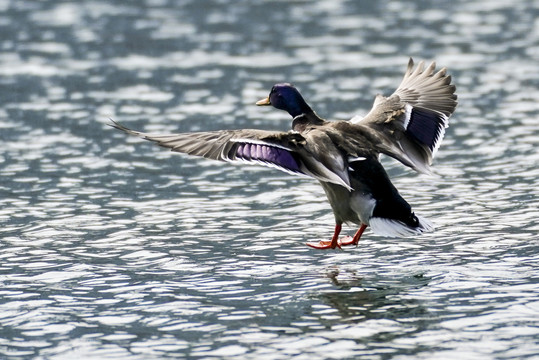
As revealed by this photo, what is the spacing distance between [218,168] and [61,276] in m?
4.23

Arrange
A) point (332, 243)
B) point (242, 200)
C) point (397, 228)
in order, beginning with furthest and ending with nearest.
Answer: point (242, 200)
point (332, 243)
point (397, 228)

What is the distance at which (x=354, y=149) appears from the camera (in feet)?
31.5

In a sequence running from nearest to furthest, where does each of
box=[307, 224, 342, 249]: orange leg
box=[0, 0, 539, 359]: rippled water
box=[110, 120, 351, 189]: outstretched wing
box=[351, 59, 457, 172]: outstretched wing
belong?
Answer: 1. box=[0, 0, 539, 359]: rippled water
2. box=[110, 120, 351, 189]: outstretched wing
3. box=[307, 224, 342, 249]: orange leg
4. box=[351, 59, 457, 172]: outstretched wing

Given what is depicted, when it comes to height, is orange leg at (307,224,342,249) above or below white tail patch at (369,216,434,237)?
below

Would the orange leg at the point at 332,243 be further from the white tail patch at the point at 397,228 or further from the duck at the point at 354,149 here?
the white tail patch at the point at 397,228

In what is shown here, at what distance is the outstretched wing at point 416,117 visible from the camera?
10055 millimetres

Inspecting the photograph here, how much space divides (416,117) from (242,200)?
231 cm

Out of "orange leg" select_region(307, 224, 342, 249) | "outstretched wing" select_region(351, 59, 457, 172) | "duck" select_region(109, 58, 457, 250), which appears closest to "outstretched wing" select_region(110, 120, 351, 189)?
"duck" select_region(109, 58, 457, 250)

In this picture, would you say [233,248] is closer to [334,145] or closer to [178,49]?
[334,145]

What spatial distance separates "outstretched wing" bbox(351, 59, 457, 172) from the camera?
10.1 metres

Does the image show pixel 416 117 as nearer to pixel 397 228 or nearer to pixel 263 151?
pixel 397 228

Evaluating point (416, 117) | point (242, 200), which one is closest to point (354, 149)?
point (416, 117)

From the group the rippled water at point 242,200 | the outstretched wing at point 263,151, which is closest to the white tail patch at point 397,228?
the rippled water at point 242,200

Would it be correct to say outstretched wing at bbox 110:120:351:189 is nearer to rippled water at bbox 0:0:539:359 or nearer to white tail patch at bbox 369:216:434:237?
white tail patch at bbox 369:216:434:237
